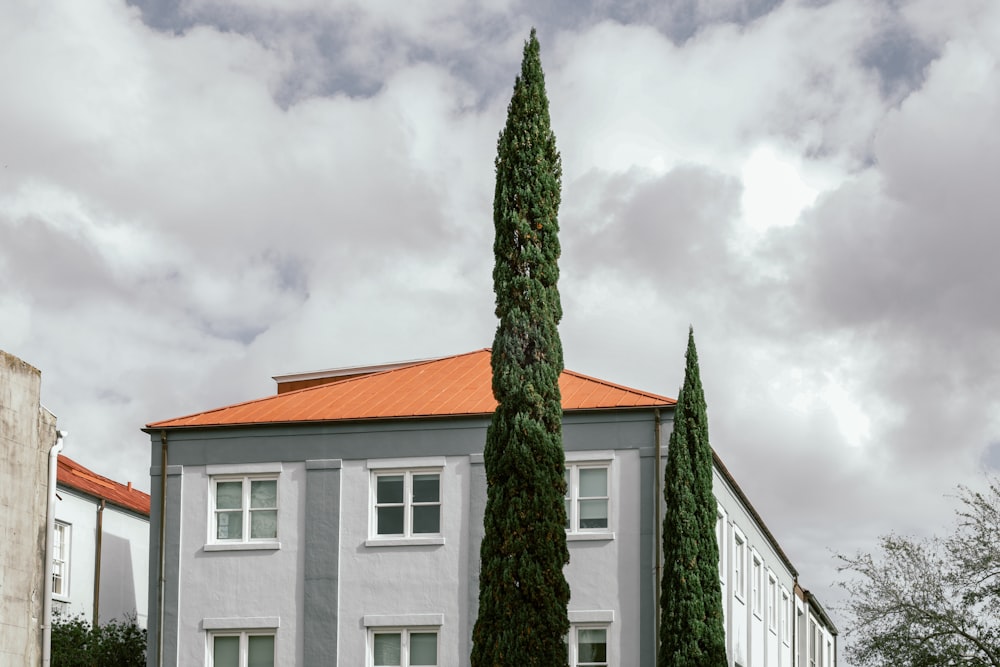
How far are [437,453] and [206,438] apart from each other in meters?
5.28

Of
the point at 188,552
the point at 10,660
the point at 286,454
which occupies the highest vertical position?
the point at 286,454

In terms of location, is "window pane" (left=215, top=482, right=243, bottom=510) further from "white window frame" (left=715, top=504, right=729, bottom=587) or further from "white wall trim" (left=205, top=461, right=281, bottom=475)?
"white window frame" (left=715, top=504, right=729, bottom=587)

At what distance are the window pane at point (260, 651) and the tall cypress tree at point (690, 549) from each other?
8468 mm

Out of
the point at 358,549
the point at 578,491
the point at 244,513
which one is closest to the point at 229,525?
the point at 244,513

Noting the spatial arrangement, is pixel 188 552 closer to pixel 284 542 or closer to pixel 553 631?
pixel 284 542

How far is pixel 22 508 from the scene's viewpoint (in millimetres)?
29703

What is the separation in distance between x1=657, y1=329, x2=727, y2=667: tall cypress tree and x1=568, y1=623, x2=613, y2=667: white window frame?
1327mm

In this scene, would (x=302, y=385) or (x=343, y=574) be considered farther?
(x=302, y=385)

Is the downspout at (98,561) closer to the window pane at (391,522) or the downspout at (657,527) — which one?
the window pane at (391,522)

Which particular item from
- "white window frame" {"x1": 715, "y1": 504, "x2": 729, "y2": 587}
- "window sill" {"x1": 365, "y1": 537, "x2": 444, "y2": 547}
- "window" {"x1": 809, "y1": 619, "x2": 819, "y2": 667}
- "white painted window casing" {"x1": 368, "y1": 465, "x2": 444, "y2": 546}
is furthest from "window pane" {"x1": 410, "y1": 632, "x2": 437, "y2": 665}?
"window" {"x1": 809, "y1": 619, "x2": 819, "y2": 667}

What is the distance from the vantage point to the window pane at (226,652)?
32562 millimetres

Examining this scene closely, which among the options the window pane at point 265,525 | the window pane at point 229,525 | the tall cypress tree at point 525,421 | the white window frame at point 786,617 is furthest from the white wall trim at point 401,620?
the white window frame at point 786,617

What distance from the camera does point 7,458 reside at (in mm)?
29281

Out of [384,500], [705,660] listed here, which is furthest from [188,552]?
[705,660]
